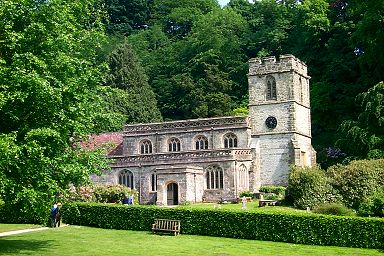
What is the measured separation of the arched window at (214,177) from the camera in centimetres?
4356

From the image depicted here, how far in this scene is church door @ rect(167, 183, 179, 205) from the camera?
43200 millimetres

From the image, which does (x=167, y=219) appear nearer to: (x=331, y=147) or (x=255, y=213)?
(x=255, y=213)

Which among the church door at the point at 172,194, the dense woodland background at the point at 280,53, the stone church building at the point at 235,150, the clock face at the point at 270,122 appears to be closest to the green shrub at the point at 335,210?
the dense woodland background at the point at 280,53

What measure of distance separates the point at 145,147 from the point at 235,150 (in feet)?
32.4

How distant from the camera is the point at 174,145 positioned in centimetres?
4903

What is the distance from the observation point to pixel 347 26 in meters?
58.3

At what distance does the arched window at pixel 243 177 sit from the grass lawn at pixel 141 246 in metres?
17.2

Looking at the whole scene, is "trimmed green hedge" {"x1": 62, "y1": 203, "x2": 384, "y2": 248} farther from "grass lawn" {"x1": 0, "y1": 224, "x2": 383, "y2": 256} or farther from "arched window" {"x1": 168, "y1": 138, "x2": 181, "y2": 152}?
"arched window" {"x1": 168, "y1": 138, "x2": 181, "y2": 152}

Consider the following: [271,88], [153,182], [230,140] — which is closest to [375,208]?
[271,88]

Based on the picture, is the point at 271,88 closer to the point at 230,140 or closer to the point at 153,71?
the point at 230,140

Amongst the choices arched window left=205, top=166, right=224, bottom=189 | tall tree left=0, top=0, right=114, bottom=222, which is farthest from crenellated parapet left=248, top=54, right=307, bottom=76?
tall tree left=0, top=0, right=114, bottom=222

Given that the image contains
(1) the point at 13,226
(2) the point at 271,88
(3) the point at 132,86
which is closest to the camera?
(1) the point at 13,226

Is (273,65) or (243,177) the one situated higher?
(273,65)

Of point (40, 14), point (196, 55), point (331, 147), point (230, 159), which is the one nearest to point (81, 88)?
point (40, 14)
